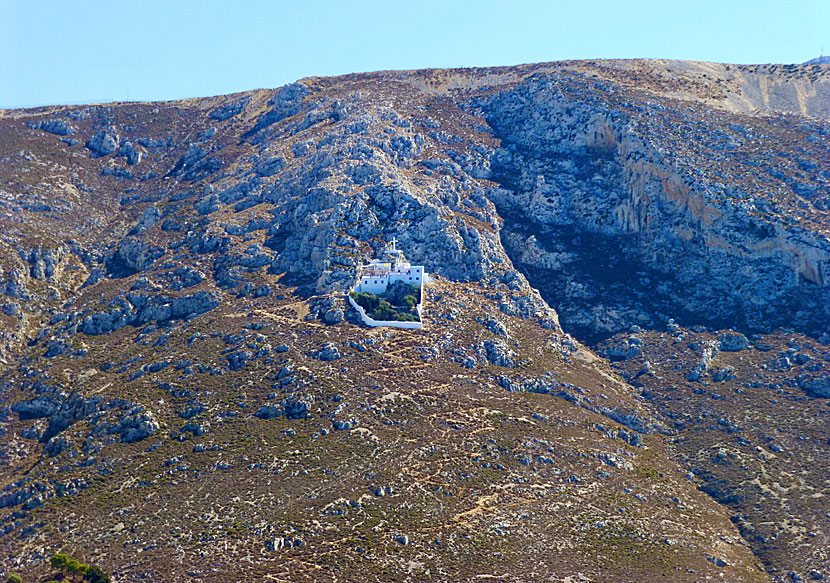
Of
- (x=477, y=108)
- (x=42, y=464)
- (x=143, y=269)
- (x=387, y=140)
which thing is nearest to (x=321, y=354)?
(x=42, y=464)

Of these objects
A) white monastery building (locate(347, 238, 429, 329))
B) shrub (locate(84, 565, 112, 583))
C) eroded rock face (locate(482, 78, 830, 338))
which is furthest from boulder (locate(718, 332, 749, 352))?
shrub (locate(84, 565, 112, 583))

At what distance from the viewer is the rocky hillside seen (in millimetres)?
81312

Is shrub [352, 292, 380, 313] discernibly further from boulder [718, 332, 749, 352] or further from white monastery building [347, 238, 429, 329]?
boulder [718, 332, 749, 352]

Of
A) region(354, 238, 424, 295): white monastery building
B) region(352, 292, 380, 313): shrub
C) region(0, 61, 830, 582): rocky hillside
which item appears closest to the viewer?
region(0, 61, 830, 582): rocky hillside

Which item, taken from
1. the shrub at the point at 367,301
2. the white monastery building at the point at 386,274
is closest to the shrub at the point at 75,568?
the shrub at the point at 367,301

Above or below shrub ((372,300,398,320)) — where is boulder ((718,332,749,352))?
below

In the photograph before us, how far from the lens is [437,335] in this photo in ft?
357

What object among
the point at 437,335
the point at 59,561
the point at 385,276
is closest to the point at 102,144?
the point at 385,276

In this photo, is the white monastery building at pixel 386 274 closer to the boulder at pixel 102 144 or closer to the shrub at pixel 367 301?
the shrub at pixel 367 301

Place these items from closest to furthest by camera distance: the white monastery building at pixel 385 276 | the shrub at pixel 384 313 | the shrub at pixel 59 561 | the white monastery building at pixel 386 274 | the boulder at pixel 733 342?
the shrub at pixel 59 561
the shrub at pixel 384 313
the boulder at pixel 733 342
the white monastery building at pixel 385 276
the white monastery building at pixel 386 274

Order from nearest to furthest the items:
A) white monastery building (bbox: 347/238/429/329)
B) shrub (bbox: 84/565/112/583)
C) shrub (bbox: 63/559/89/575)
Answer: shrub (bbox: 84/565/112/583), shrub (bbox: 63/559/89/575), white monastery building (bbox: 347/238/429/329)

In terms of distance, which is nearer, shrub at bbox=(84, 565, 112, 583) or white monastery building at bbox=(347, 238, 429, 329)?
shrub at bbox=(84, 565, 112, 583)

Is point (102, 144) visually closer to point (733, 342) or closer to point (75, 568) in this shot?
point (75, 568)

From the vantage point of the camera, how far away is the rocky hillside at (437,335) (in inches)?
3201
